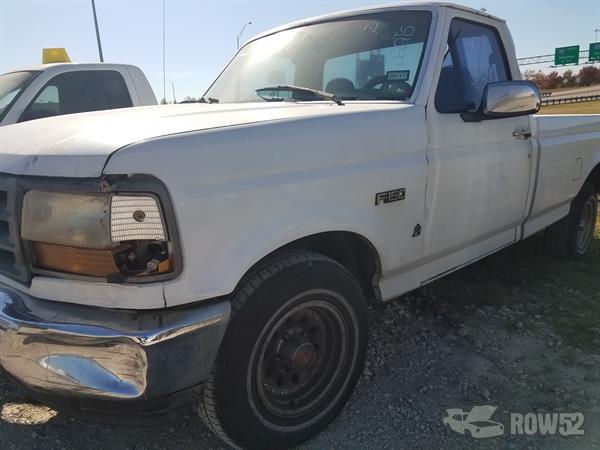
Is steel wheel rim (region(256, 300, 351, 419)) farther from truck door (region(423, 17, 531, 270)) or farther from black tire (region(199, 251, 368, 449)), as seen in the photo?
truck door (region(423, 17, 531, 270))

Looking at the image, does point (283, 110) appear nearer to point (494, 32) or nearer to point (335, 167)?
point (335, 167)

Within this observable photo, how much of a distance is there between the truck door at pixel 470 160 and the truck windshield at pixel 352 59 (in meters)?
0.21

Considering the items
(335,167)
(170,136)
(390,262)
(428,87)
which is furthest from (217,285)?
(428,87)

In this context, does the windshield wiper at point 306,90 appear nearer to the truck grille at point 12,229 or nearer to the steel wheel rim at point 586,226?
the truck grille at point 12,229

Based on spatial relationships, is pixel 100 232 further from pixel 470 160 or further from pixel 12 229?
pixel 470 160

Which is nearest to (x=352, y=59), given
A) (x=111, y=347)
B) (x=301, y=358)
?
(x=301, y=358)

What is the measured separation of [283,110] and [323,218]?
601 mm

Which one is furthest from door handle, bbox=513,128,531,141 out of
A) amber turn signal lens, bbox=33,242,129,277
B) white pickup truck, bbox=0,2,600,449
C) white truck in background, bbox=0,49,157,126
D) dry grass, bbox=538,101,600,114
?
dry grass, bbox=538,101,600,114

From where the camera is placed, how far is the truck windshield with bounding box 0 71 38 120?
508 centimetres

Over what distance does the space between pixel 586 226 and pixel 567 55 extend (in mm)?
48908

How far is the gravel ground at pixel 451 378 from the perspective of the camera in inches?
93.5

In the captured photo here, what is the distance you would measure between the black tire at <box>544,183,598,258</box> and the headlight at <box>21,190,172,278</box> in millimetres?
4098

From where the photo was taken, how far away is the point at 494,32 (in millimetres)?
3627

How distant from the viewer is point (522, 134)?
3506 millimetres
